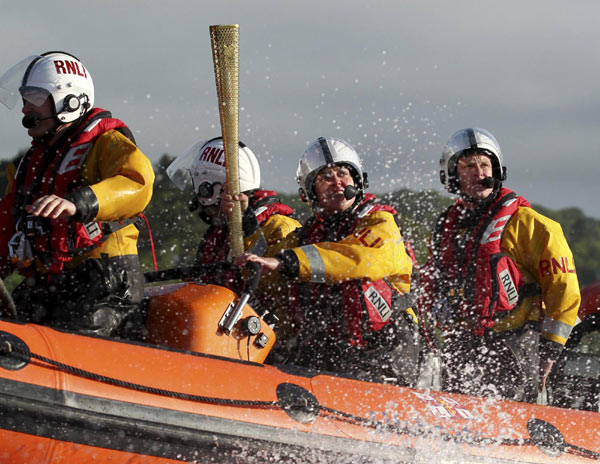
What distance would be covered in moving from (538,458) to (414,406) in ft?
2.35

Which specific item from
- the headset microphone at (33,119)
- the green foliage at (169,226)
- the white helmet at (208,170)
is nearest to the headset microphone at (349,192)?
the white helmet at (208,170)

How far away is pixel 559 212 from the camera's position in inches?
2175

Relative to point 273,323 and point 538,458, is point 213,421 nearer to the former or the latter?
point 273,323

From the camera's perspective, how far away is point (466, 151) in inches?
221

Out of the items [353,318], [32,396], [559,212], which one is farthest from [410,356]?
[559,212]

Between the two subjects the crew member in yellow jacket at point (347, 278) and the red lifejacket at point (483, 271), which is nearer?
the crew member in yellow jacket at point (347, 278)

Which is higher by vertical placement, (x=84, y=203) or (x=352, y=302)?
(x=84, y=203)

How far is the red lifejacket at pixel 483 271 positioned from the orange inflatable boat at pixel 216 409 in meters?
0.62

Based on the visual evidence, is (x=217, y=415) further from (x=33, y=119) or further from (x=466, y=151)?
(x=466, y=151)

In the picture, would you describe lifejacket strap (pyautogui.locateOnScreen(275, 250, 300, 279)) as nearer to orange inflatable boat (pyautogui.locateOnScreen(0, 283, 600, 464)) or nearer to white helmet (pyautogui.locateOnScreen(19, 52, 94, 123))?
orange inflatable boat (pyautogui.locateOnScreen(0, 283, 600, 464))

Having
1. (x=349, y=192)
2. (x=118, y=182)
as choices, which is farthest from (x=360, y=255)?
(x=118, y=182)

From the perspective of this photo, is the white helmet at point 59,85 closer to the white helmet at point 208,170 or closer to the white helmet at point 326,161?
the white helmet at point 208,170

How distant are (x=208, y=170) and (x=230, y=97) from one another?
932mm

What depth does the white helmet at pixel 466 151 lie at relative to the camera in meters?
5.60
